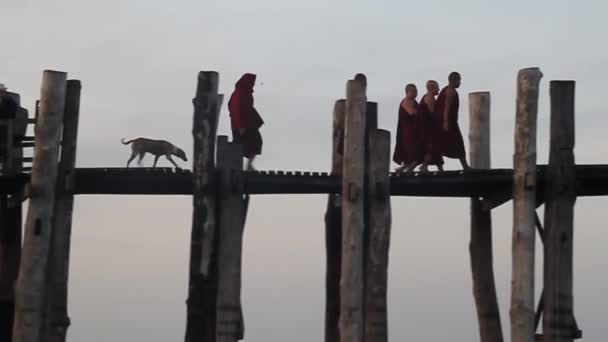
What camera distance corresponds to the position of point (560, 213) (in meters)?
Result: 12.2

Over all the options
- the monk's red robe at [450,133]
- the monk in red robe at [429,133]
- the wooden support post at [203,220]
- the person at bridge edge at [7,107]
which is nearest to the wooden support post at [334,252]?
the monk in red robe at [429,133]

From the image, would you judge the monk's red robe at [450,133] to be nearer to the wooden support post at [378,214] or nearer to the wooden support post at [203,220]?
the wooden support post at [378,214]

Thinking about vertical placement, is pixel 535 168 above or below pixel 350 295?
above

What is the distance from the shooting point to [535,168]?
12180 millimetres

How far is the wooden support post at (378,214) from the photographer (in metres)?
12.1

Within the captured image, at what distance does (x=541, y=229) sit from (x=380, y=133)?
5.60 feet

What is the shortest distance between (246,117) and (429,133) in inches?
67.1

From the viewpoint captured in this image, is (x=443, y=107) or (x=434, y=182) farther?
(x=443, y=107)

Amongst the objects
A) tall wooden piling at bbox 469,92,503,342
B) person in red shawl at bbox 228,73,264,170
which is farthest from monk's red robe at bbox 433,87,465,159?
person in red shawl at bbox 228,73,264,170

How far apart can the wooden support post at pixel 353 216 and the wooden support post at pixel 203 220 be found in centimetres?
111

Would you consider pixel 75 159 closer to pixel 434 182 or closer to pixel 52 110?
pixel 52 110

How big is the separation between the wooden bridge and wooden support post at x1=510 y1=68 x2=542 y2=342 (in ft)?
0.04

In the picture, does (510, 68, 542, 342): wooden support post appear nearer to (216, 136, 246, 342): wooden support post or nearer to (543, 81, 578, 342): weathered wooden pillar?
(543, 81, 578, 342): weathered wooden pillar

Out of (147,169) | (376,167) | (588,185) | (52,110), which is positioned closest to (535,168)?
(588,185)
